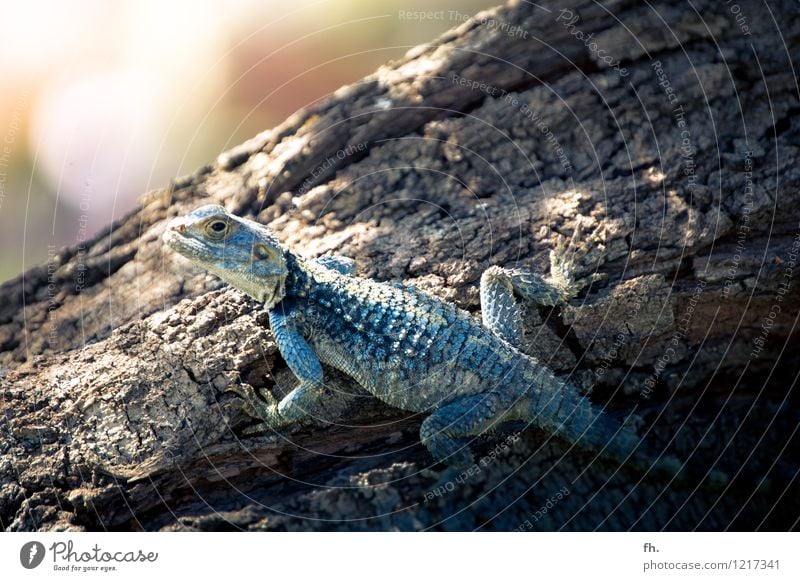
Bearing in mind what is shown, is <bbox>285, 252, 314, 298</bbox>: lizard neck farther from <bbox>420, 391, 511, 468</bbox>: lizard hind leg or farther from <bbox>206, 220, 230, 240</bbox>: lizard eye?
<bbox>420, 391, 511, 468</bbox>: lizard hind leg

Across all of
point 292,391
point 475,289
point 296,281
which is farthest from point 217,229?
point 475,289

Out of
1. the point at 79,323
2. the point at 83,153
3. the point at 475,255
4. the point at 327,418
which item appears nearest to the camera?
the point at 327,418

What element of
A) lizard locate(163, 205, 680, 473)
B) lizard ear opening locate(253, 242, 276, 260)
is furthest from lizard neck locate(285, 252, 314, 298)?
lizard ear opening locate(253, 242, 276, 260)

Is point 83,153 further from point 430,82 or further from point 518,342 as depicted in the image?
point 518,342

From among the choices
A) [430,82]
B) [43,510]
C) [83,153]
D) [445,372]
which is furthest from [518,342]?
[83,153]

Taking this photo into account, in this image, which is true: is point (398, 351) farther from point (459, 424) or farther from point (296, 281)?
point (296, 281)

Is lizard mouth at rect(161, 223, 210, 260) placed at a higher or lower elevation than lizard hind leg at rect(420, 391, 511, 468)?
higher

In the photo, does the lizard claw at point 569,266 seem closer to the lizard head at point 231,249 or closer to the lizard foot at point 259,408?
the lizard head at point 231,249
